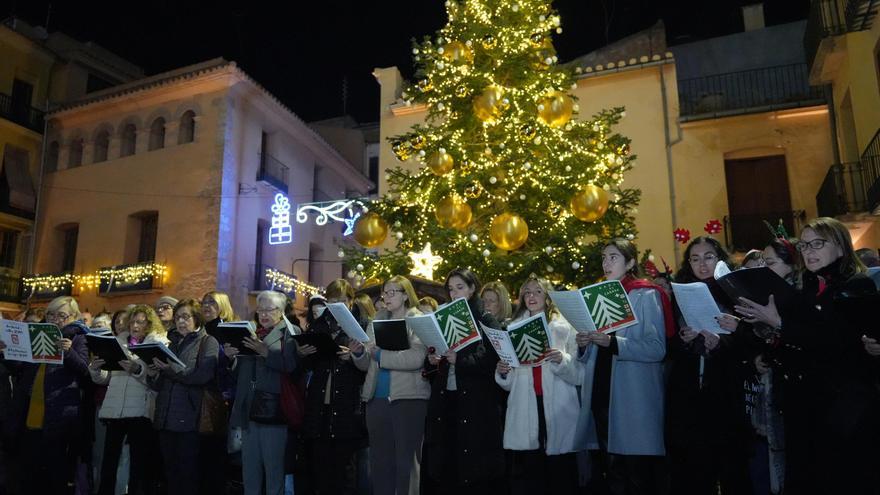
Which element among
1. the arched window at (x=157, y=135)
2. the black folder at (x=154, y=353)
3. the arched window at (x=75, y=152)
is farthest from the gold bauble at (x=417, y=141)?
the arched window at (x=75, y=152)

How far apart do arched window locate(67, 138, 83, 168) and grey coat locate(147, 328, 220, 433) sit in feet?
54.5

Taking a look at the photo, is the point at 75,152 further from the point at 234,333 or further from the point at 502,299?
the point at 502,299

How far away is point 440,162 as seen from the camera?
8172 millimetres

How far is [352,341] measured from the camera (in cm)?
498

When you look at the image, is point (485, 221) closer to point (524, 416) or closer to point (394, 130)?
point (524, 416)

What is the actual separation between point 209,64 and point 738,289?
1680 centimetres

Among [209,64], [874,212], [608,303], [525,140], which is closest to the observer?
[608,303]

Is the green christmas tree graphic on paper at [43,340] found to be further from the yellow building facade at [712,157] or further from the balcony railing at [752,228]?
the balcony railing at [752,228]

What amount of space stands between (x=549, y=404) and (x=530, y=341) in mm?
598

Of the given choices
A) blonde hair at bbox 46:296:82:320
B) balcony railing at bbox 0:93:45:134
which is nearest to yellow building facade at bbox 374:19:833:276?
blonde hair at bbox 46:296:82:320

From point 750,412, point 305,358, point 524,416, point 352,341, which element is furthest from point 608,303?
point 305,358

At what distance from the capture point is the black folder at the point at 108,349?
16.7 feet

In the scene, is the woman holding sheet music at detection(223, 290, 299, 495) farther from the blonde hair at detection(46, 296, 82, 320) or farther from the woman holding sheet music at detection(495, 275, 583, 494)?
the blonde hair at detection(46, 296, 82, 320)

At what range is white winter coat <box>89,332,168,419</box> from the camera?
219 inches
